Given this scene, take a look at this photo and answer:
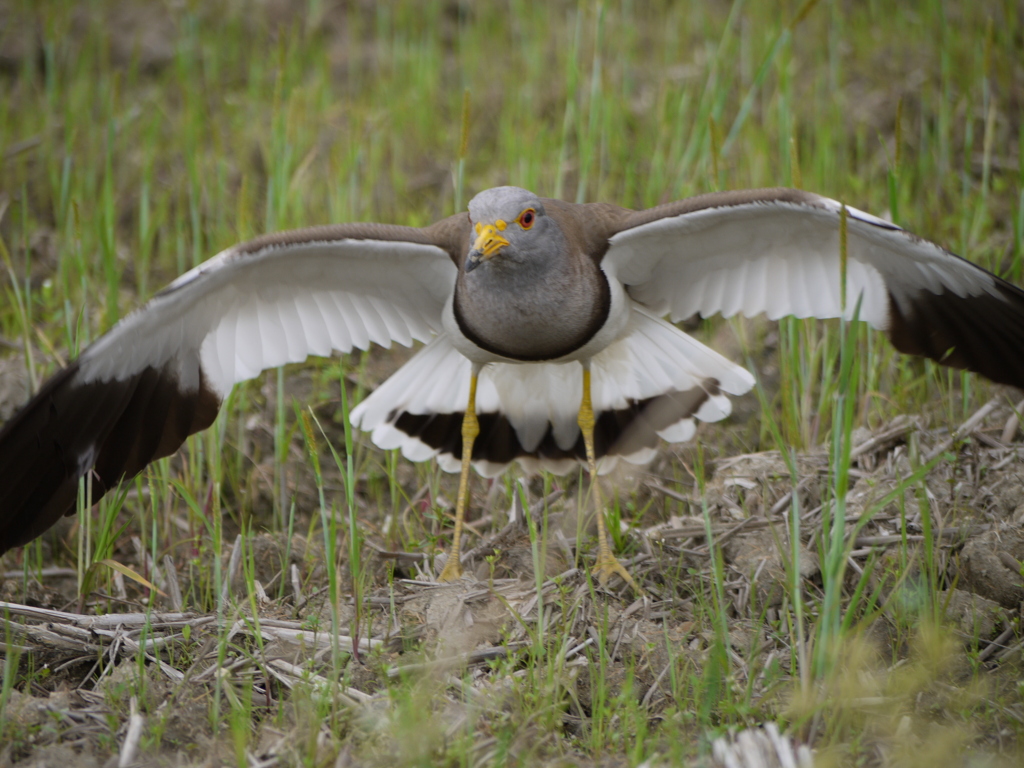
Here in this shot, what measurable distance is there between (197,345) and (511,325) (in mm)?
1273

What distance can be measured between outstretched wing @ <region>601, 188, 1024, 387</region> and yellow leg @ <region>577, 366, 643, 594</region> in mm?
567

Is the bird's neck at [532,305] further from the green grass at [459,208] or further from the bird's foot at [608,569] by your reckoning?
the bird's foot at [608,569]

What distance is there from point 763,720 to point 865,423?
2.02m

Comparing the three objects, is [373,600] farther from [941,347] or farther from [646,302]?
[941,347]

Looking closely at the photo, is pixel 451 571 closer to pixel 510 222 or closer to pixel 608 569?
pixel 608 569

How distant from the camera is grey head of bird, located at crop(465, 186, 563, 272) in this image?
11.3 ft

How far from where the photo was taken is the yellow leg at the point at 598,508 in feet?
11.3

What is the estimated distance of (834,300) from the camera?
3686mm

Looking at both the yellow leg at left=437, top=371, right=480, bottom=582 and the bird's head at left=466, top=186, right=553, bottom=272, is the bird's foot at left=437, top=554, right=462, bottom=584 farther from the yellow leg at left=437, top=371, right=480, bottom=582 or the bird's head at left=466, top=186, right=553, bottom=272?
the bird's head at left=466, top=186, right=553, bottom=272

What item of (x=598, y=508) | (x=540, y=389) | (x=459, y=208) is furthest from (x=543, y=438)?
(x=459, y=208)

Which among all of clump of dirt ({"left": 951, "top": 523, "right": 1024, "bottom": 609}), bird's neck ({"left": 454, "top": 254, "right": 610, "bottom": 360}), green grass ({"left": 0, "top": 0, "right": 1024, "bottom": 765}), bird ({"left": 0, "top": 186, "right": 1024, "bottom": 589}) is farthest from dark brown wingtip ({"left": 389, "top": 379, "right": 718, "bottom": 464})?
clump of dirt ({"left": 951, "top": 523, "right": 1024, "bottom": 609})

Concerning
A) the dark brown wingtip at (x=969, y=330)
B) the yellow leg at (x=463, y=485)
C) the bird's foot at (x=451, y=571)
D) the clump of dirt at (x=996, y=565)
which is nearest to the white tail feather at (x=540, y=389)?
the yellow leg at (x=463, y=485)

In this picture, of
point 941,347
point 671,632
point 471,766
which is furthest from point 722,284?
point 471,766

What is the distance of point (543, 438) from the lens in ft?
14.0
